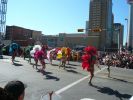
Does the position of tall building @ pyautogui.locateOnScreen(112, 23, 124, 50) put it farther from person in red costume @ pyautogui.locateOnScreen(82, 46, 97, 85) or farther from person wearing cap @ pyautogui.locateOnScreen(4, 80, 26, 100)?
person wearing cap @ pyautogui.locateOnScreen(4, 80, 26, 100)

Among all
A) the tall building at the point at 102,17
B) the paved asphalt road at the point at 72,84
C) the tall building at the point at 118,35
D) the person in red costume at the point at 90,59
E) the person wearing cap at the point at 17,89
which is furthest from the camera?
the tall building at the point at 102,17

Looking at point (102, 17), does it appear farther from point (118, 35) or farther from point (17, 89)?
point (17, 89)

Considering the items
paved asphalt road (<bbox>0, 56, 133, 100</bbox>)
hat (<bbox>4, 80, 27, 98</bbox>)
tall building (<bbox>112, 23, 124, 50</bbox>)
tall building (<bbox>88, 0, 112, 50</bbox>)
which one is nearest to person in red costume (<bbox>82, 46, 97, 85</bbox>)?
paved asphalt road (<bbox>0, 56, 133, 100</bbox>)

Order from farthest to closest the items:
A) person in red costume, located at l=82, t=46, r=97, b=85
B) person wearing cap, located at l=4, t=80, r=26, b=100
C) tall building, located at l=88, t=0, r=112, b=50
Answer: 1. tall building, located at l=88, t=0, r=112, b=50
2. person in red costume, located at l=82, t=46, r=97, b=85
3. person wearing cap, located at l=4, t=80, r=26, b=100

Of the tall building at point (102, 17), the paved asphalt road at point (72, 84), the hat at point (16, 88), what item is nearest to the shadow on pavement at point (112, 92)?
the paved asphalt road at point (72, 84)

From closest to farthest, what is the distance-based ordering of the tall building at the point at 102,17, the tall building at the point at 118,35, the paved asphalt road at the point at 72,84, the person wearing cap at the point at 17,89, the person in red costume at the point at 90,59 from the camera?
the person wearing cap at the point at 17,89
the paved asphalt road at the point at 72,84
the person in red costume at the point at 90,59
the tall building at the point at 118,35
the tall building at the point at 102,17

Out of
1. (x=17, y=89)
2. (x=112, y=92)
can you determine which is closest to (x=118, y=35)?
(x=112, y=92)

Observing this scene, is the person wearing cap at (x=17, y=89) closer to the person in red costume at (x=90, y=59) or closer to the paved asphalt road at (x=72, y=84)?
the paved asphalt road at (x=72, y=84)

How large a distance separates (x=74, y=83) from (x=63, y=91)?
1967 mm

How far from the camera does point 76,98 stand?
10672mm

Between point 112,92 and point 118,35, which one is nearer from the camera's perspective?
point 112,92

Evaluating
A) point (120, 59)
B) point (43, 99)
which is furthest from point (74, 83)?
point (120, 59)

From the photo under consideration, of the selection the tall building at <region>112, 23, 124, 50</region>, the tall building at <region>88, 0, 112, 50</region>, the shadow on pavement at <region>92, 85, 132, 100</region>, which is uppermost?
the tall building at <region>88, 0, 112, 50</region>

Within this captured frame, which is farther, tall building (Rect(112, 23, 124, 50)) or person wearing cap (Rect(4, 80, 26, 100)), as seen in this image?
tall building (Rect(112, 23, 124, 50))
